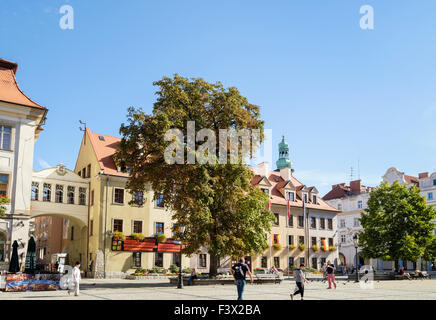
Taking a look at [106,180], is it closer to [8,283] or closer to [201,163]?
[201,163]

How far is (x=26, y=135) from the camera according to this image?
1400 inches

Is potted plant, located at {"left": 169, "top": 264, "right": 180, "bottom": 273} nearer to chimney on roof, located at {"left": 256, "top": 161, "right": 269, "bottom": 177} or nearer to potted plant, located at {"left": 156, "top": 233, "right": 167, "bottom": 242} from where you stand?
potted plant, located at {"left": 156, "top": 233, "right": 167, "bottom": 242}

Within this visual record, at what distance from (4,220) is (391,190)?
35970 millimetres

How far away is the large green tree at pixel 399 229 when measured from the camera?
44.2 meters

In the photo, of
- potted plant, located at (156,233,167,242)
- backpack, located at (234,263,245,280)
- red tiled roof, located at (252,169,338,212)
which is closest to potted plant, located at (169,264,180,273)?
potted plant, located at (156,233,167,242)

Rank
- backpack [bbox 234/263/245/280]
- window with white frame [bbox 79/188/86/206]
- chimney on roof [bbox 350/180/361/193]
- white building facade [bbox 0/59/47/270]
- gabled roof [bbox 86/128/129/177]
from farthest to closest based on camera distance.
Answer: chimney on roof [bbox 350/180/361/193]
window with white frame [bbox 79/188/86/206]
gabled roof [bbox 86/128/129/177]
white building facade [bbox 0/59/47/270]
backpack [bbox 234/263/245/280]

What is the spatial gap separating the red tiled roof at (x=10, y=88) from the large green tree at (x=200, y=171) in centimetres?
1016

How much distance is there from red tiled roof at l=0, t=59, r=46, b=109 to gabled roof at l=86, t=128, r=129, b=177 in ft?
35.3

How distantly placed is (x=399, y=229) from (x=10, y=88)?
37.3 metres

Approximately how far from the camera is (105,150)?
160 ft

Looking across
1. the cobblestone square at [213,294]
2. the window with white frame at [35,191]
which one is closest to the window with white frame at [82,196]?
the window with white frame at [35,191]

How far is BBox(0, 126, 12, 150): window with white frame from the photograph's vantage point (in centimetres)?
3475
